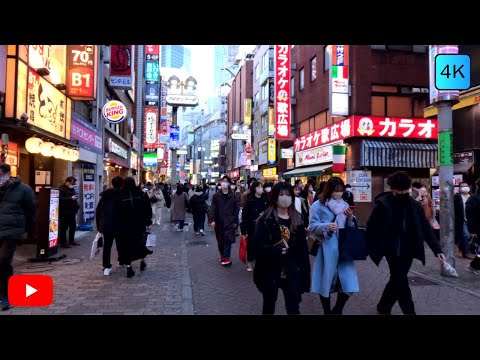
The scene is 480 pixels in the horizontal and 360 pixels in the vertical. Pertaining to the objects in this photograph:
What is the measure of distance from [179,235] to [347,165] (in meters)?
9.06

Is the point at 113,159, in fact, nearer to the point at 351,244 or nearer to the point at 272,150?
the point at 272,150

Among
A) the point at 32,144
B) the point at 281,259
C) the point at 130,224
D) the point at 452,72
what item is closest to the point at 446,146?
the point at 452,72

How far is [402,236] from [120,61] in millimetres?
15911

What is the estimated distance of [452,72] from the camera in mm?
7496

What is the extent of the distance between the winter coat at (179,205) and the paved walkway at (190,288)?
16.7 ft

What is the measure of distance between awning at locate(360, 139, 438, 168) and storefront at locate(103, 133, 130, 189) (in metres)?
12.5

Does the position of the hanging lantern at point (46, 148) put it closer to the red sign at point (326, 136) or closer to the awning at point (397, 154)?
the red sign at point (326, 136)

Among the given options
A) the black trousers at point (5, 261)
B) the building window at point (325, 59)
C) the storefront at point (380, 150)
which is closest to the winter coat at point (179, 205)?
the storefront at point (380, 150)

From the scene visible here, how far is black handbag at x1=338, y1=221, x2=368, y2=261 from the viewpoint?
459 cm

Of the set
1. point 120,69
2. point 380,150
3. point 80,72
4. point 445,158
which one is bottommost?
point 445,158

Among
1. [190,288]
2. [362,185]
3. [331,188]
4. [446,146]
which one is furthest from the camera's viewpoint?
[362,185]

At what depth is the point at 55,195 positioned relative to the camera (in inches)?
339

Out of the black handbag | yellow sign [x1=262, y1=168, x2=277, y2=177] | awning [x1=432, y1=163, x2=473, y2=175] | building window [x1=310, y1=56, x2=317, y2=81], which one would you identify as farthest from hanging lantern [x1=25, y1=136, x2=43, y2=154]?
yellow sign [x1=262, y1=168, x2=277, y2=177]
